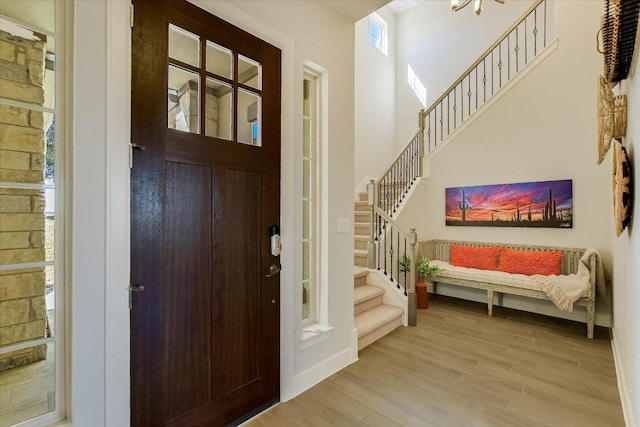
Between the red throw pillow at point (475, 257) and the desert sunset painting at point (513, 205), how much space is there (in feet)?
1.43

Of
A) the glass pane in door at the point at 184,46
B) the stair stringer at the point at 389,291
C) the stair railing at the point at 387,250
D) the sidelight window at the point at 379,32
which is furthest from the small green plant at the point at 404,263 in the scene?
the sidelight window at the point at 379,32

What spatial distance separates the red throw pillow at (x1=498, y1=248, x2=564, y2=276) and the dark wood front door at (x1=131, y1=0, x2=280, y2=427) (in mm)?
3733

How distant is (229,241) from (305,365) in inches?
49.4

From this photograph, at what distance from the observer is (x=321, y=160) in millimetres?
2549

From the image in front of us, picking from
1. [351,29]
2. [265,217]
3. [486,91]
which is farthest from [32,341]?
[486,91]

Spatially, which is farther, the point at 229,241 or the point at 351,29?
the point at 351,29

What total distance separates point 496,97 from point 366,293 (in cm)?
370

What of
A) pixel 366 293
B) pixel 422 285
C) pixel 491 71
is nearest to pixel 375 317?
pixel 366 293

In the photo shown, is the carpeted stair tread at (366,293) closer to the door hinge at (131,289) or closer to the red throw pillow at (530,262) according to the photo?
the red throw pillow at (530,262)

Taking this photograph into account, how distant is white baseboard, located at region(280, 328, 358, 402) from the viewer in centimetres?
220

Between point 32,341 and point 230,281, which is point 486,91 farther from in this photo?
point 32,341

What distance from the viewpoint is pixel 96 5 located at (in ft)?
4.41

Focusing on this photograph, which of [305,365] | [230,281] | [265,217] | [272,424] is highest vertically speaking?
[265,217]

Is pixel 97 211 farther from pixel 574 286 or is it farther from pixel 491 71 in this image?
pixel 491 71
